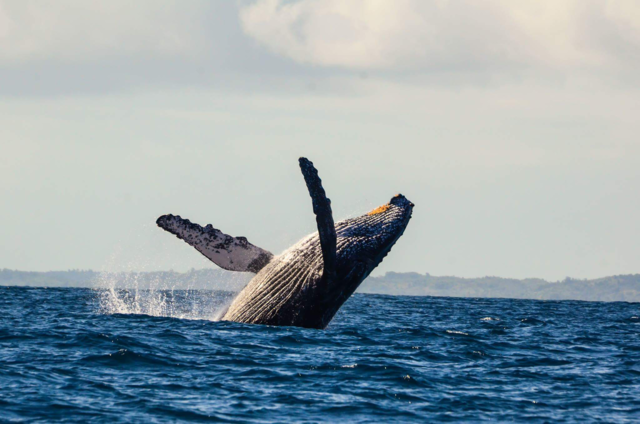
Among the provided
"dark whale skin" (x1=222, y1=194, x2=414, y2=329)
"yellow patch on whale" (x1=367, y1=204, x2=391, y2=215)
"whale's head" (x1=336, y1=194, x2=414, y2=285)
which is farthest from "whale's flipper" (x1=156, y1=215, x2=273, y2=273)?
"yellow patch on whale" (x1=367, y1=204, x2=391, y2=215)

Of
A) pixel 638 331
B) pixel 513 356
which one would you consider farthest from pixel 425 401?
pixel 638 331

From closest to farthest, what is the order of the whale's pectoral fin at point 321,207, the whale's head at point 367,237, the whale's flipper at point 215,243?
the whale's pectoral fin at point 321,207
the whale's head at point 367,237
the whale's flipper at point 215,243

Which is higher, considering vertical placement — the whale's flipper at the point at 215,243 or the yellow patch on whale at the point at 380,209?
the yellow patch on whale at the point at 380,209

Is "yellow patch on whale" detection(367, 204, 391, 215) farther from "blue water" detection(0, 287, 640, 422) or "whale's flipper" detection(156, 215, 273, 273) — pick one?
"blue water" detection(0, 287, 640, 422)

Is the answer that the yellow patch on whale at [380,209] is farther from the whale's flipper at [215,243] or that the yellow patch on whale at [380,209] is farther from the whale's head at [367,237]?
the whale's flipper at [215,243]

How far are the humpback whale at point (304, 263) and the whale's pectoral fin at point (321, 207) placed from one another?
1.20 feet

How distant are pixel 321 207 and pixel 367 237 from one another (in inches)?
60.3

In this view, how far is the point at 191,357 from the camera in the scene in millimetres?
11883

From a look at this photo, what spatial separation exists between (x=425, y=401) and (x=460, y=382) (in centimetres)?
128

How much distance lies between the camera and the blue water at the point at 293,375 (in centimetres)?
910

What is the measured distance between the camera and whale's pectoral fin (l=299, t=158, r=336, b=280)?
39.6 ft

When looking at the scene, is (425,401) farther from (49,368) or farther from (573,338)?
(573,338)

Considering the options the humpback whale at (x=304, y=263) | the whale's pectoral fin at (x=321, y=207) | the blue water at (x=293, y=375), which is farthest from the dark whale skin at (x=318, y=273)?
the whale's pectoral fin at (x=321, y=207)

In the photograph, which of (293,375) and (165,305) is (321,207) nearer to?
(293,375)
